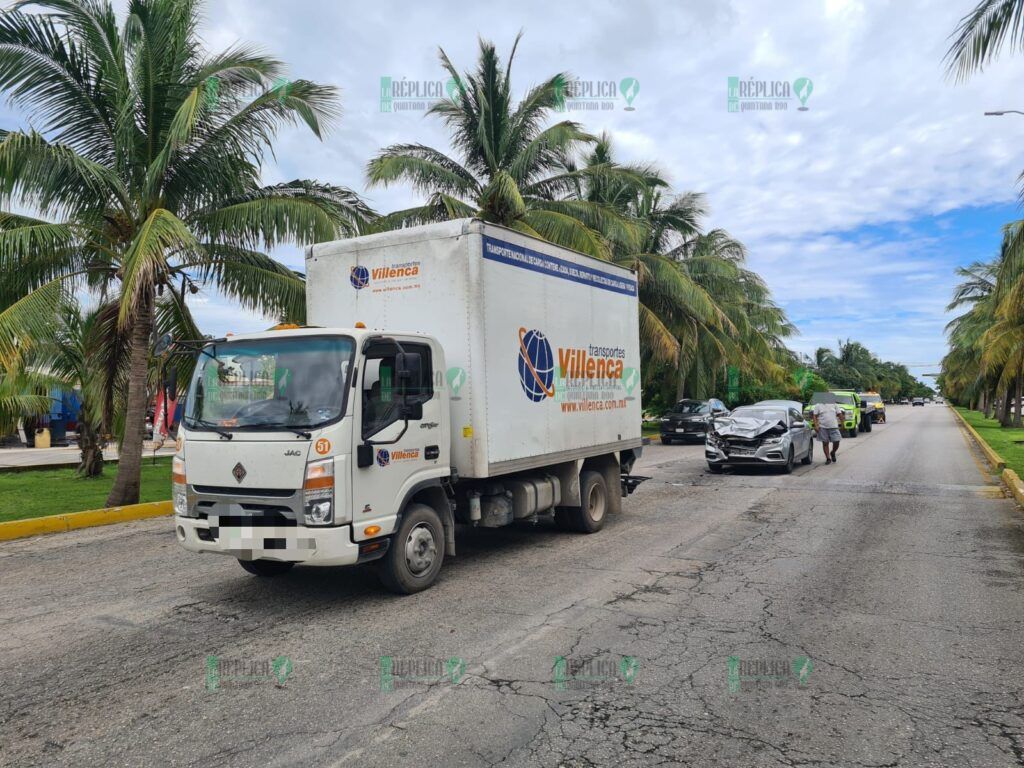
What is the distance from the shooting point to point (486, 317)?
22.3 ft

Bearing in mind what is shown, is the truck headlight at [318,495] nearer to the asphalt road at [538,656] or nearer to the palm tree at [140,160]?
the asphalt road at [538,656]

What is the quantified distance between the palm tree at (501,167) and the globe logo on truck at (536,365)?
10525mm

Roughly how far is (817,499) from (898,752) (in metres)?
9.07

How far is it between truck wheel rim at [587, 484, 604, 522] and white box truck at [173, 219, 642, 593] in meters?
0.03

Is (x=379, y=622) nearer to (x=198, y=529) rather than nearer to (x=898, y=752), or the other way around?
(x=198, y=529)

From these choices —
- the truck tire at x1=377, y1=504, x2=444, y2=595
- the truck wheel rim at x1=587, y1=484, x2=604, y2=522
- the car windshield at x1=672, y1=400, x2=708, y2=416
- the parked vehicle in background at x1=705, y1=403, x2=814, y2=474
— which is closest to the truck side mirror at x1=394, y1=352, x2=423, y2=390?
the truck tire at x1=377, y1=504, x2=444, y2=595

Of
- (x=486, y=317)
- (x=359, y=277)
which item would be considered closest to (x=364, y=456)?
(x=486, y=317)

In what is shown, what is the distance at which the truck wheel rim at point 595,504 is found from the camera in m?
9.12

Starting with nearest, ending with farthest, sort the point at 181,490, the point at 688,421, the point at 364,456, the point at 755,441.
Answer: the point at 364,456
the point at 181,490
the point at 755,441
the point at 688,421

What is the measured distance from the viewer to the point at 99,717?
395 cm

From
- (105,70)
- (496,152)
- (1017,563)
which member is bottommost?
(1017,563)

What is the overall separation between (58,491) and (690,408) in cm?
1962

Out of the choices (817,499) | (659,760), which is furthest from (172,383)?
(817,499)

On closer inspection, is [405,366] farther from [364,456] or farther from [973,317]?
[973,317]
